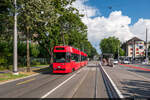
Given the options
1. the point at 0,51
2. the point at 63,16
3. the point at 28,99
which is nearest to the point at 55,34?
the point at 63,16

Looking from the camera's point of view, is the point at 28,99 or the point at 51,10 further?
the point at 51,10

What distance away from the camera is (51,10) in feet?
61.7

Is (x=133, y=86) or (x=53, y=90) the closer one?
(x=53, y=90)

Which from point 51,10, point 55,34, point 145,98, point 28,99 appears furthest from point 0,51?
point 145,98

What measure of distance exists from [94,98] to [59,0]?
20.4m

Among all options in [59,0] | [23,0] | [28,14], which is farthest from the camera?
[59,0]

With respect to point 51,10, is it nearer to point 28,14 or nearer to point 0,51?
point 28,14

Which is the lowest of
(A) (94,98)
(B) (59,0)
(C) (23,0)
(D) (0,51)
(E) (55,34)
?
(A) (94,98)

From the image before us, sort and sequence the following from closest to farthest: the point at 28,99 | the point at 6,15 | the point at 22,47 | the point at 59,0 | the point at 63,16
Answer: the point at 28,99 < the point at 6,15 < the point at 59,0 < the point at 63,16 < the point at 22,47

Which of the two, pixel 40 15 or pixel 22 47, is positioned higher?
pixel 40 15

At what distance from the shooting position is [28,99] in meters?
7.00

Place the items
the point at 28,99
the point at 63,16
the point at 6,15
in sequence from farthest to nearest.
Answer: the point at 63,16 → the point at 6,15 → the point at 28,99

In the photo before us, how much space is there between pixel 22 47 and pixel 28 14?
733 inches

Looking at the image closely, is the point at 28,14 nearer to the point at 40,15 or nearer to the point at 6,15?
the point at 40,15
